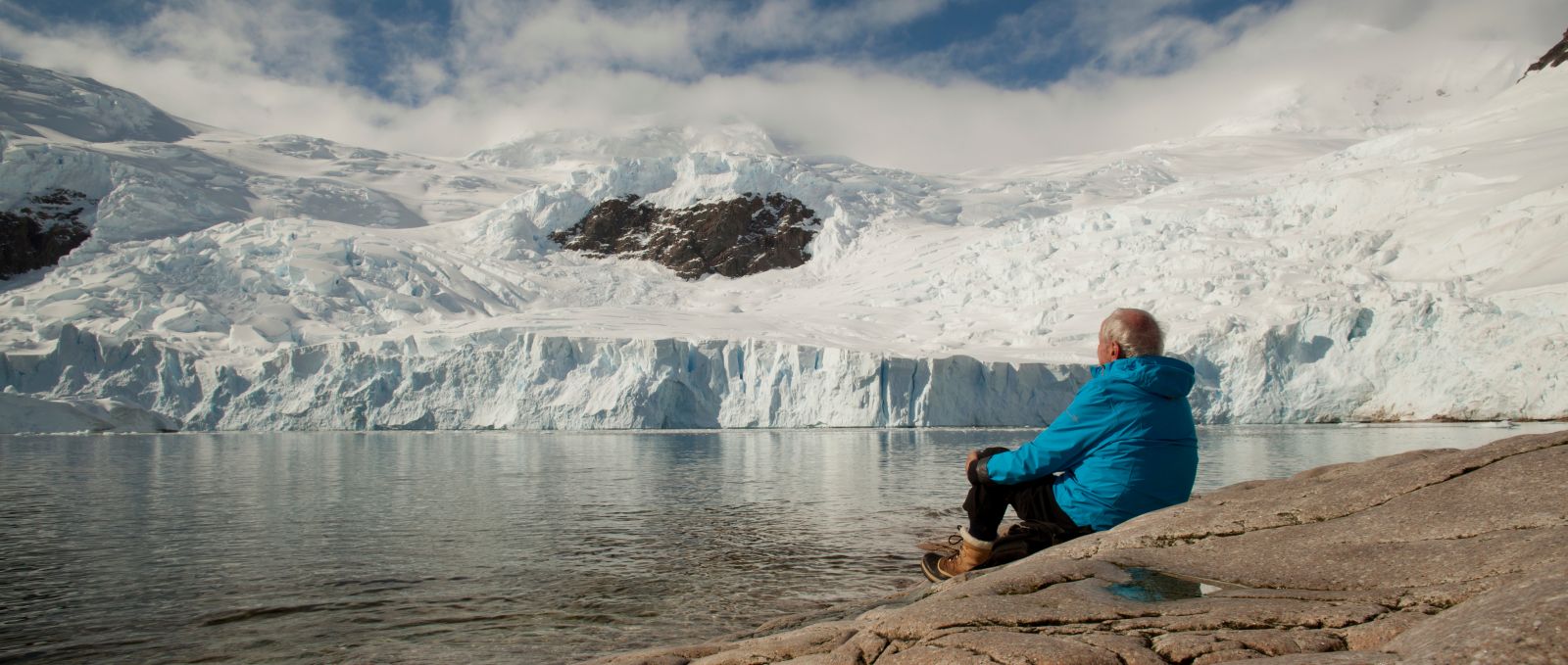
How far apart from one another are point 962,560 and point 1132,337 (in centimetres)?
94

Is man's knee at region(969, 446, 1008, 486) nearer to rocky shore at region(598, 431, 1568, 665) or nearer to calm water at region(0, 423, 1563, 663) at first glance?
rocky shore at region(598, 431, 1568, 665)

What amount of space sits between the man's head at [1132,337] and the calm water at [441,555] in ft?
6.67

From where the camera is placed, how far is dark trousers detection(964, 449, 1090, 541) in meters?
3.15

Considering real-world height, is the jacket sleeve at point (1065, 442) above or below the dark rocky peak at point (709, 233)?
below

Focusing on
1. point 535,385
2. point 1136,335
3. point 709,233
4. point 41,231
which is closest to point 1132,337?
point 1136,335

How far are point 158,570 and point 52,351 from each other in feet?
114

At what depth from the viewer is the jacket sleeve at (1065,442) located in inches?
115

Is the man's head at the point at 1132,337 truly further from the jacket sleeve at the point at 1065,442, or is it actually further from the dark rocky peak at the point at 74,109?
the dark rocky peak at the point at 74,109

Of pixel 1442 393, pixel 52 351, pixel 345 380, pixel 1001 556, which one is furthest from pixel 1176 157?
pixel 1001 556

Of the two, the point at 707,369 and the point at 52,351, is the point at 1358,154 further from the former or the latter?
the point at 52,351

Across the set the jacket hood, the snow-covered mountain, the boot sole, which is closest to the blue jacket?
the jacket hood

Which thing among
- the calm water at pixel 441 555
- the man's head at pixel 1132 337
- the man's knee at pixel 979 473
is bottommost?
the calm water at pixel 441 555

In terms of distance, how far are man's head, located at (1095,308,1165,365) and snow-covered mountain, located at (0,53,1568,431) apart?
2551 centimetres

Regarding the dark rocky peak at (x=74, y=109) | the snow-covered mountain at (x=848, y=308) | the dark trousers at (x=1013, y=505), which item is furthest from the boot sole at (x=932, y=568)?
the dark rocky peak at (x=74, y=109)
